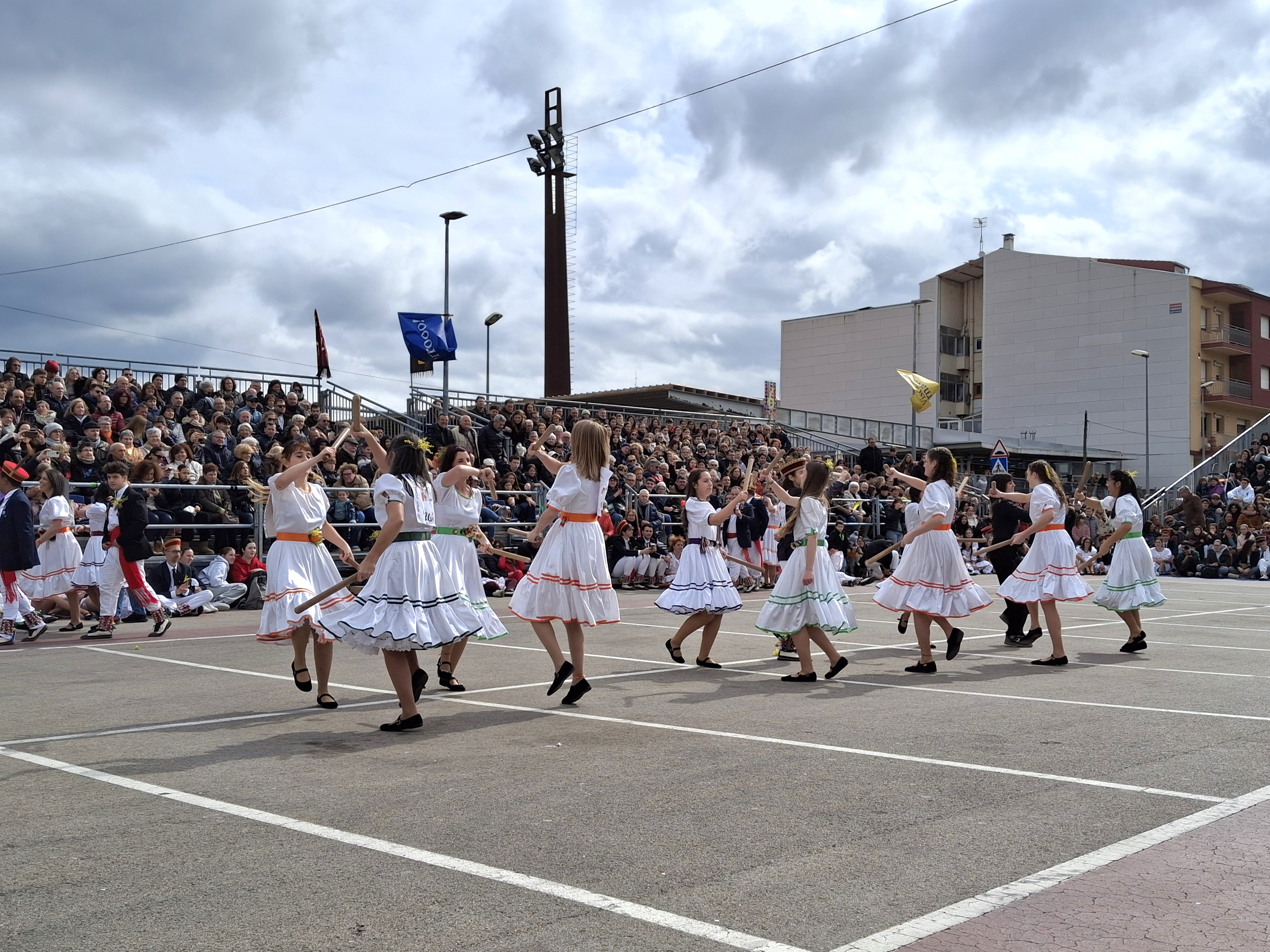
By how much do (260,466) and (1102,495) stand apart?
38.0m

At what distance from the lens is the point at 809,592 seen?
34.9ft

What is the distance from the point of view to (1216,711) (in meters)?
8.90

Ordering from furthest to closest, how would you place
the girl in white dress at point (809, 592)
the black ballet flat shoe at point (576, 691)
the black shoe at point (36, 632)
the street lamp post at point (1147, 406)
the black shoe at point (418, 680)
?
1. the street lamp post at point (1147, 406)
2. the black shoe at point (36, 632)
3. the girl in white dress at point (809, 592)
4. the black ballet flat shoe at point (576, 691)
5. the black shoe at point (418, 680)

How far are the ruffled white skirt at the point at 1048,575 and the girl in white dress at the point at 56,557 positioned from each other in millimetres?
11486

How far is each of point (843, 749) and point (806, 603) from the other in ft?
11.1

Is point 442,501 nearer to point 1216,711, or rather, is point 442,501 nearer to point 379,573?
point 379,573

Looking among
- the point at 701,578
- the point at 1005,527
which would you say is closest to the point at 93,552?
the point at 701,578

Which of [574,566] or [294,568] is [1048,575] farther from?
[294,568]

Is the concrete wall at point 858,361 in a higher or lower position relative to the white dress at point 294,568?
higher

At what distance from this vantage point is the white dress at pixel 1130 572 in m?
13.2

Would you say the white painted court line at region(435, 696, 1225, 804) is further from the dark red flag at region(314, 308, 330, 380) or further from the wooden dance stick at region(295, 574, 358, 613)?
the dark red flag at region(314, 308, 330, 380)

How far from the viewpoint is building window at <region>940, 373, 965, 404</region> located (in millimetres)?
64312

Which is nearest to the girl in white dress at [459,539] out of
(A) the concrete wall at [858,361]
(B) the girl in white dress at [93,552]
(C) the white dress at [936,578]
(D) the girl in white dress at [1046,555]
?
(C) the white dress at [936,578]

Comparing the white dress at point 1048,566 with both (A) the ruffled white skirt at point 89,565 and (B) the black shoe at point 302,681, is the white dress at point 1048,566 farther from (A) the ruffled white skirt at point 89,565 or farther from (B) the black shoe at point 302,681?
(A) the ruffled white skirt at point 89,565
